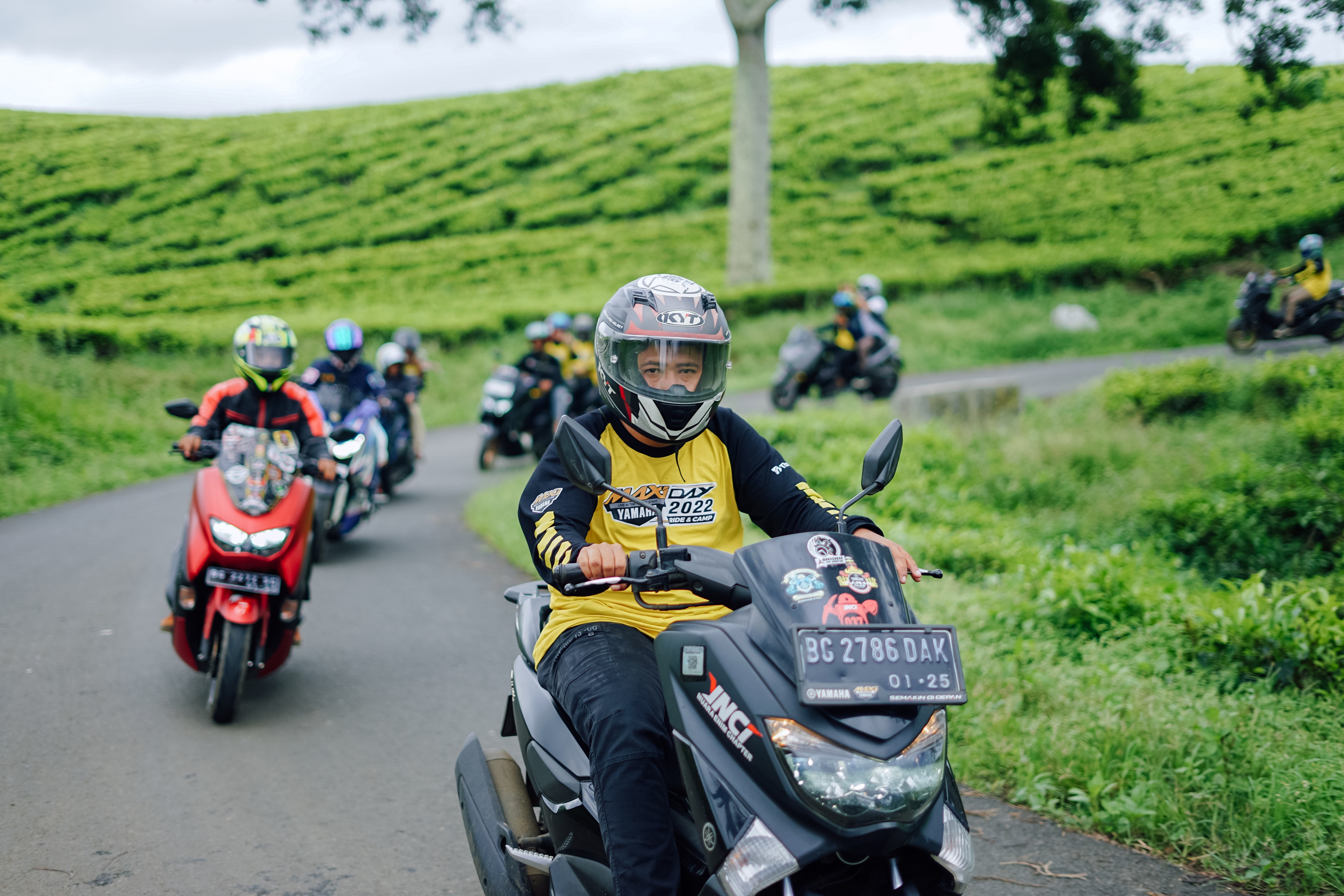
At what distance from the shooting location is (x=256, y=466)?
5754 millimetres

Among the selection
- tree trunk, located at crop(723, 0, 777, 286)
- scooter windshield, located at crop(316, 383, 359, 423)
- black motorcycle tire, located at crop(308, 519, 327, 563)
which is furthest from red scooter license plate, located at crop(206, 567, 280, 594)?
tree trunk, located at crop(723, 0, 777, 286)

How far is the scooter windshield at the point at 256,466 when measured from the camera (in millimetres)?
5656

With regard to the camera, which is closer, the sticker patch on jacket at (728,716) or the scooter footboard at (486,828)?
the sticker patch on jacket at (728,716)

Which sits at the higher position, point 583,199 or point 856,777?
point 583,199

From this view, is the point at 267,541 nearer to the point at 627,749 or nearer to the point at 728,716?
the point at 627,749

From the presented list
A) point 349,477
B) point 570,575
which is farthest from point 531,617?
point 349,477

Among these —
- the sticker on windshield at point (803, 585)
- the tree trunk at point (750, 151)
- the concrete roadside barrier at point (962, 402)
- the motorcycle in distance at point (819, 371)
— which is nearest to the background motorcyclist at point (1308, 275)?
the concrete roadside barrier at point (962, 402)

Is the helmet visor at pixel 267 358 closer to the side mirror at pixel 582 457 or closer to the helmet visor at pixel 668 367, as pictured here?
the helmet visor at pixel 668 367

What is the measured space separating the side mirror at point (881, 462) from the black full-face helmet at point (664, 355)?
546mm

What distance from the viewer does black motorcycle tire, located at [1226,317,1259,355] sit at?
40.0 ft

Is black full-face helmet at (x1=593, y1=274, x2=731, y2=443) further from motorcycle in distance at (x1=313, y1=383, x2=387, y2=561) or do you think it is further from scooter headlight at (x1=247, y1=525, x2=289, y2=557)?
motorcycle in distance at (x1=313, y1=383, x2=387, y2=561)

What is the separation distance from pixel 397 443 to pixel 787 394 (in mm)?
6014

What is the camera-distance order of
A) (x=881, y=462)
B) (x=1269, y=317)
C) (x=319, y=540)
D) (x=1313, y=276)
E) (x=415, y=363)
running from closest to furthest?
(x=881, y=462), (x=319, y=540), (x=1313, y=276), (x=1269, y=317), (x=415, y=363)

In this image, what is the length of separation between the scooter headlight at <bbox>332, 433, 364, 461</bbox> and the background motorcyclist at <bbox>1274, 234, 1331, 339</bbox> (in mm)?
8274
